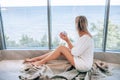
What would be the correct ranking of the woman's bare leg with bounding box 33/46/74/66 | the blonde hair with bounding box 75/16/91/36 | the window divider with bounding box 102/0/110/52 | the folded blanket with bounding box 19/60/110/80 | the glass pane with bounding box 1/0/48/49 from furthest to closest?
the glass pane with bounding box 1/0/48/49, the window divider with bounding box 102/0/110/52, the woman's bare leg with bounding box 33/46/74/66, the blonde hair with bounding box 75/16/91/36, the folded blanket with bounding box 19/60/110/80

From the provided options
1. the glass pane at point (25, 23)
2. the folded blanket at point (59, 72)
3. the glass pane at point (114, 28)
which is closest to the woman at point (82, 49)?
the folded blanket at point (59, 72)

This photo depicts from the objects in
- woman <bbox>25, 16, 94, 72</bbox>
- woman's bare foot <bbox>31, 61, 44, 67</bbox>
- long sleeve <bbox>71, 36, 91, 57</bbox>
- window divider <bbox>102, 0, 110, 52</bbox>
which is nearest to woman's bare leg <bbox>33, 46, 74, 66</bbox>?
woman's bare foot <bbox>31, 61, 44, 67</bbox>

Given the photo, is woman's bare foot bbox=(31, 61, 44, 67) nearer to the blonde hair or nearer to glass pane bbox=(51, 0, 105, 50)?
glass pane bbox=(51, 0, 105, 50)

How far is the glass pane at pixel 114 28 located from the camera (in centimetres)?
281

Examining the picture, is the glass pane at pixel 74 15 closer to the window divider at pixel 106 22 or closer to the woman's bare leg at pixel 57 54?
the window divider at pixel 106 22

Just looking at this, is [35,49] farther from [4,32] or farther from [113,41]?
[113,41]

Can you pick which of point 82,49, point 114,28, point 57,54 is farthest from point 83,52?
point 114,28

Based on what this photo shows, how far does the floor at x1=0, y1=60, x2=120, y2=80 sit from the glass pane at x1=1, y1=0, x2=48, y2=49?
1.23 ft

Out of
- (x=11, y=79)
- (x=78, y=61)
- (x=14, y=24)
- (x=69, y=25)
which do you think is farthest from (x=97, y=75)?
(x=14, y=24)

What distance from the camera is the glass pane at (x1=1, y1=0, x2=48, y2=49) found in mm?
2932

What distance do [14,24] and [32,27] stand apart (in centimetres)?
33

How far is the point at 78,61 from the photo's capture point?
2.44 metres

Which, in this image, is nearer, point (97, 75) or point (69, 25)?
point (97, 75)

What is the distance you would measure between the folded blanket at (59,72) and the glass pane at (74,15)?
1.69 feet
